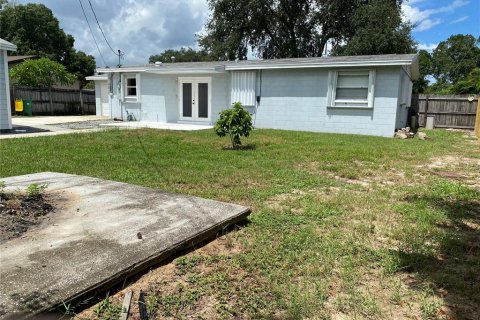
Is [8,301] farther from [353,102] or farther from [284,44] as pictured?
[284,44]

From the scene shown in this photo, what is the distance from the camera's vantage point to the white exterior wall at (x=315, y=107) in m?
12.8

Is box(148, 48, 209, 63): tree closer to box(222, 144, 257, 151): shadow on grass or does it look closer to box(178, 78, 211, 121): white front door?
box(178, 78, 211, 121): white front door

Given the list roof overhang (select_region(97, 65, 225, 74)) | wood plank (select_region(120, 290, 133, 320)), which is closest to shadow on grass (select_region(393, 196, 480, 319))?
wood plank (select_region(120, 290, 133, 320))

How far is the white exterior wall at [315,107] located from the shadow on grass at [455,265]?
9189 millimetres

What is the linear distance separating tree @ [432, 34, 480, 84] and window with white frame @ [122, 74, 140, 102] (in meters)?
45.0

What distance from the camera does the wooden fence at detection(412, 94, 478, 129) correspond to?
57.3ft

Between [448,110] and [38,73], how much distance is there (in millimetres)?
21988

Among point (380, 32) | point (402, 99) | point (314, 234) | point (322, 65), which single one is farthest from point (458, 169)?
point (380, 32)

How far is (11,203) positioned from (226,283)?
221cm

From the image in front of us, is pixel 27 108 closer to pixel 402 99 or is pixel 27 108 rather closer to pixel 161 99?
pixel 161 99

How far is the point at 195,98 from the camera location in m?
16.8

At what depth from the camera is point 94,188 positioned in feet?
14.3

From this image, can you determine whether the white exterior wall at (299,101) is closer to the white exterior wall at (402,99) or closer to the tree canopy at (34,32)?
the white exterior wall at (402,99)

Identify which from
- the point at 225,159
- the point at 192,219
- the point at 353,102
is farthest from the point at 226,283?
the point at 353,102
